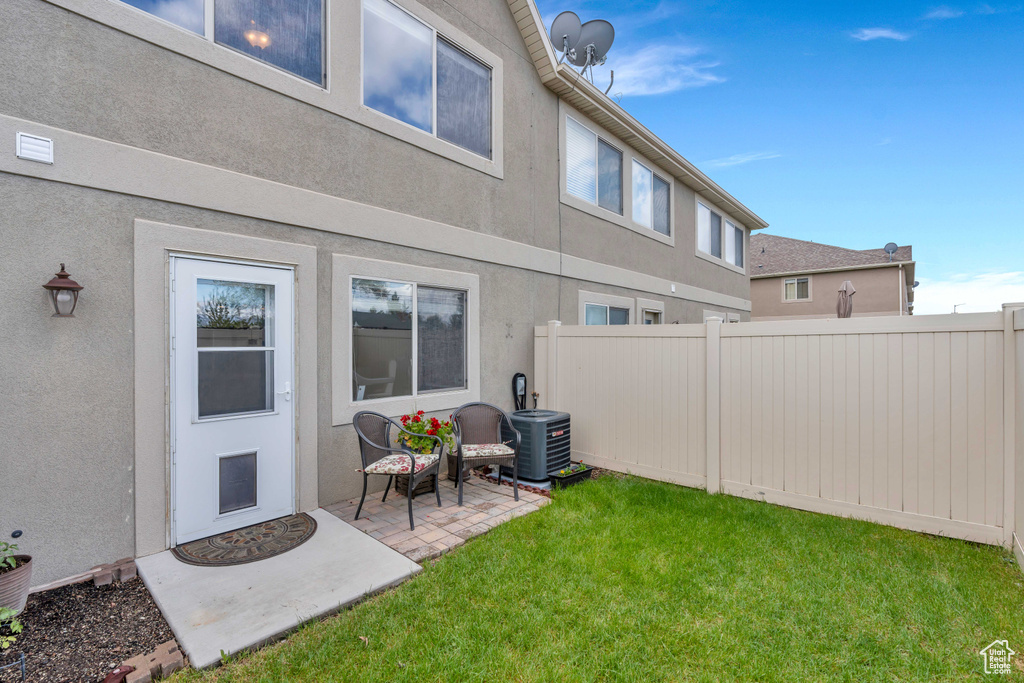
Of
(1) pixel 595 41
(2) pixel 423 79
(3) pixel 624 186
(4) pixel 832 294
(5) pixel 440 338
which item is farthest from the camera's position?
(4) pixel 832 294

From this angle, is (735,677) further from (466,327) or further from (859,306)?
(859,306)

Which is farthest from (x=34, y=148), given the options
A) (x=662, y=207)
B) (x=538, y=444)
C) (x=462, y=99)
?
(x=662, y=207)

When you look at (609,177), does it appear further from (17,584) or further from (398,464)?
(17,584)

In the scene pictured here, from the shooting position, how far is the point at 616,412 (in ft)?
19.6

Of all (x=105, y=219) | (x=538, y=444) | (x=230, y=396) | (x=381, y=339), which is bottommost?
(x=538, y=444)

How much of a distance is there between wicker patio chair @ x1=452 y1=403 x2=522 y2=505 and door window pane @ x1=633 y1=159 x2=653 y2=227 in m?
5.67

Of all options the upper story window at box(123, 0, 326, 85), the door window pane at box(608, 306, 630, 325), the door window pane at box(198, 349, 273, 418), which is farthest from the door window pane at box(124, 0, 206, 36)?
the door window pane at box(608, 306, 630, 325)

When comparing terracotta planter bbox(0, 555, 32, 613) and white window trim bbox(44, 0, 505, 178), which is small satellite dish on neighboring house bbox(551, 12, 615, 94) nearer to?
white window trim bbox(44, 0, 505, 178)

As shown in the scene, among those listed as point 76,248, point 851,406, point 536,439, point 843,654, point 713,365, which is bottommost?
point 843,654

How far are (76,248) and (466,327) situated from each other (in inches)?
146

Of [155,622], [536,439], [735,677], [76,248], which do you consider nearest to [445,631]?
[735,677]

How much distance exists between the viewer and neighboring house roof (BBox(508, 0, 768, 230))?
6.66 metres

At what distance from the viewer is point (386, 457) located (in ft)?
14.2

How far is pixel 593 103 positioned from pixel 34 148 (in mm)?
7040
